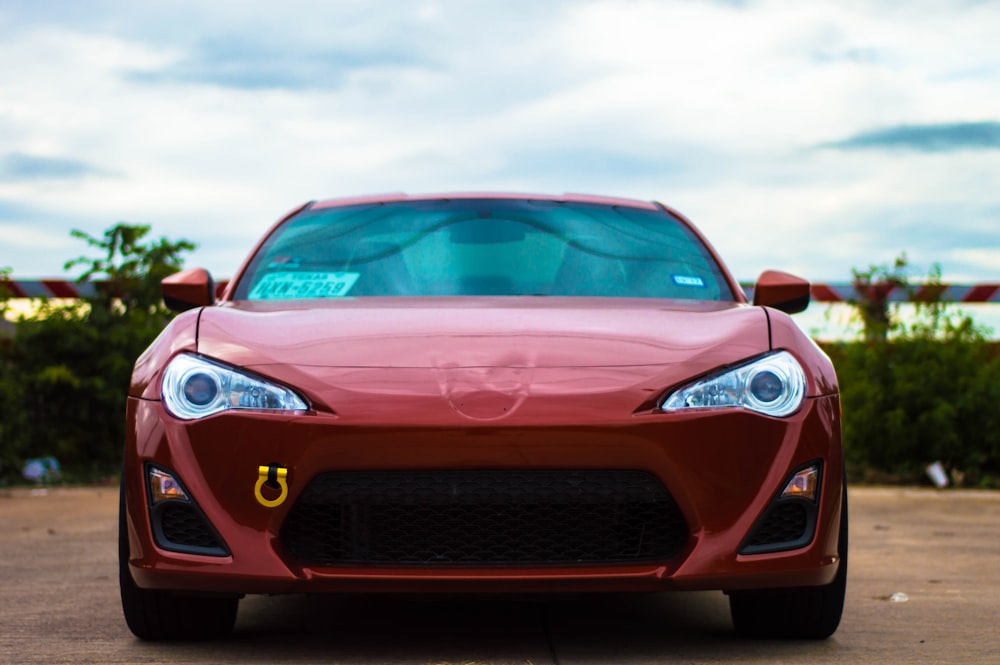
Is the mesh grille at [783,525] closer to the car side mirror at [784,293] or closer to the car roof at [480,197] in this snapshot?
the car side mirror at [784,293]

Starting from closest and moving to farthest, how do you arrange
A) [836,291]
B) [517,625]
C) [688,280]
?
1. [517,625]
2. [688,280]
3. [836,291]

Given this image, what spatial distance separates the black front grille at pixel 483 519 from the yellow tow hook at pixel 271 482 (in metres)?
0.04

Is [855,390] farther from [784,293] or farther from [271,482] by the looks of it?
[271,482]

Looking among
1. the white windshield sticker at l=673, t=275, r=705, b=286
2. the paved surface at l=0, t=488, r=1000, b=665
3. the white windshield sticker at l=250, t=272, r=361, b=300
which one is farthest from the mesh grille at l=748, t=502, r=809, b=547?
the white windshield sticker at l=250, t=272, r=361, b=300

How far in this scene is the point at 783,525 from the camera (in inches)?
130

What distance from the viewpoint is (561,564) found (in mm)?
3199

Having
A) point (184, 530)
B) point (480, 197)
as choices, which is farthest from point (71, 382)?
point (184, 530)

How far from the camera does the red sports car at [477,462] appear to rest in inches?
124

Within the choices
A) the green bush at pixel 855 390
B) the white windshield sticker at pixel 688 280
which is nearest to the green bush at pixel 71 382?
the green bush at pixel 855 390

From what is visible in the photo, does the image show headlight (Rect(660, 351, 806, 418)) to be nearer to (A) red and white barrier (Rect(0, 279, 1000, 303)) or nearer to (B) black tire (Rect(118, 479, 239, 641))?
(B) black tire (Rect(118, 479, 239, 641))

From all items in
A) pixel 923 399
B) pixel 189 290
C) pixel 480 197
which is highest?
pixel 480 197

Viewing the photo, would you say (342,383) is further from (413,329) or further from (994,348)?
(994,348)

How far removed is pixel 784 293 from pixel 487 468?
1411 millimetres

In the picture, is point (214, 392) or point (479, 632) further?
point (479, 632)
